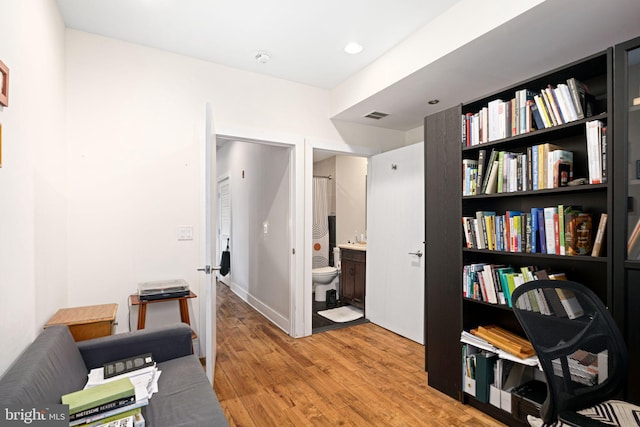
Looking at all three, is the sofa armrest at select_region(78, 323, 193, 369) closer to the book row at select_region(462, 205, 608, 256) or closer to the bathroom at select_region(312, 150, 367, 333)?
the book row at select_region(462, 205, 608, 256)

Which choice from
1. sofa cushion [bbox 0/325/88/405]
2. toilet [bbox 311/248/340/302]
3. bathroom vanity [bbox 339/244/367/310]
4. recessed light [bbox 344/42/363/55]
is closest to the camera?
sofa cushion [bbox 0/325/88/405]

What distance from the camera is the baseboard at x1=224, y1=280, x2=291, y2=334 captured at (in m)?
3.66

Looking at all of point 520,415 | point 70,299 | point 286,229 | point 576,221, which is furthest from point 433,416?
point 70,299

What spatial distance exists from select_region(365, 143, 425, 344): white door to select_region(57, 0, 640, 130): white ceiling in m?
0.76

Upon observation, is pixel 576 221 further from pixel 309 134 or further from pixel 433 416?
pixel 309 134

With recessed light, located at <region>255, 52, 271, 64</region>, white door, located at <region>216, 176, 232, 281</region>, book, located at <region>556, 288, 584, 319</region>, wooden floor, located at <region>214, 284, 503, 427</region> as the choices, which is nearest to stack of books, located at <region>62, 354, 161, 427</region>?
wooden floor, located at <region>214, 284, 503, 427</region>

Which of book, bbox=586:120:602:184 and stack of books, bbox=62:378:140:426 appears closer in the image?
stack of books, bbox=62:378:140:426

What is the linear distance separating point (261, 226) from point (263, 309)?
1102 millimetres

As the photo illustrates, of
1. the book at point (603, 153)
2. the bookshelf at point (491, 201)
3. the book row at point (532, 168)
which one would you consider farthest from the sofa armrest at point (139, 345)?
the book at point (603, 153)

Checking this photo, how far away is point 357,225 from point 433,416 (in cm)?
354

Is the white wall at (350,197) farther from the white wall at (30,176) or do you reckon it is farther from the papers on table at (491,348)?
the white wall at (30,176)

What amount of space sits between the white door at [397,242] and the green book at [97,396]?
2.65m

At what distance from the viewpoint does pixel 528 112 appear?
189 centimetres

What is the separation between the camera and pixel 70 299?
2451 millimetres
